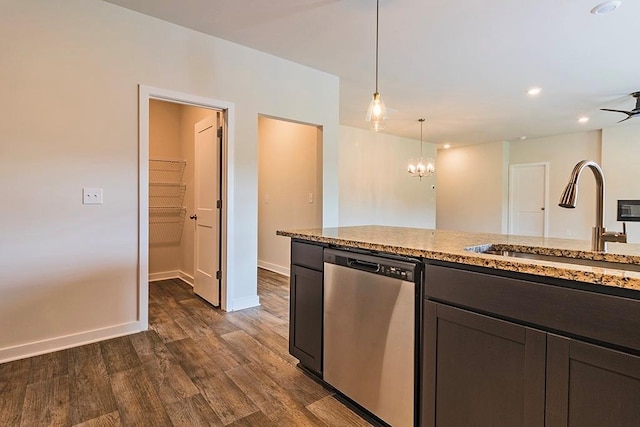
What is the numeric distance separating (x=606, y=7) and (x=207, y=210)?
152 inches

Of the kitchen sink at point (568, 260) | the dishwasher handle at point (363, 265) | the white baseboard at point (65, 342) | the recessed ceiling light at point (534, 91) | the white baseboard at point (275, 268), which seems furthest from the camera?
the white baseboard at point (275, 268)

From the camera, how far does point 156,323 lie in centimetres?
293

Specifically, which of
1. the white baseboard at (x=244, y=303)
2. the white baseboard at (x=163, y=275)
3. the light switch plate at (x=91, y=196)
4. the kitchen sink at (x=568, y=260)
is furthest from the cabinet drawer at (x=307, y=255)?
the white baseboard at (x=163, y=275)

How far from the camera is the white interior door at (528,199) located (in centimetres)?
744

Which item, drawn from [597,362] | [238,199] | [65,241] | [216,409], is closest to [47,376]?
[65,241]

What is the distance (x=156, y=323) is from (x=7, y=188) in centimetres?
150

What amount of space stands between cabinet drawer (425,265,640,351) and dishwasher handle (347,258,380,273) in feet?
1.02

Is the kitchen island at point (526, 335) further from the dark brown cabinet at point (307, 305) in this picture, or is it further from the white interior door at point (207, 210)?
the white interior door at point (207, 210)

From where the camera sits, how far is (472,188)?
27.8 feet

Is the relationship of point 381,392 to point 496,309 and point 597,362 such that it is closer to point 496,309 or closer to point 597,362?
point 496,309

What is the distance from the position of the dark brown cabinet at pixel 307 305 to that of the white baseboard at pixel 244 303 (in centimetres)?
130

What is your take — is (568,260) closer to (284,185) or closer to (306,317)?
(306,317)

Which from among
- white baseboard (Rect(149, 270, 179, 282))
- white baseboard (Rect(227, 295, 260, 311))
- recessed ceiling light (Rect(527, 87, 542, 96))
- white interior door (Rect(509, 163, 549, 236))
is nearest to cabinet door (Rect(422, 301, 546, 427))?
white baseboard (Rect(227, 295, 260, 311))

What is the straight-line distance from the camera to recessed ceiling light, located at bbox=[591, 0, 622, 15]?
242 centimetres
